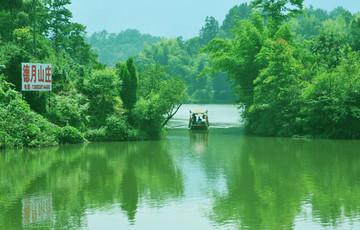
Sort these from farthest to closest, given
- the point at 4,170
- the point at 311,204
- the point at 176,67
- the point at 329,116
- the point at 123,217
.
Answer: the point at 176,67 → the point at 329,116 → the point at 4,170 → the point at 311,204 → the point at 123,217

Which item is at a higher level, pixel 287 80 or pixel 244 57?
pixel 244 57

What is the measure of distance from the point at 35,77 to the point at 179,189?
618 inches

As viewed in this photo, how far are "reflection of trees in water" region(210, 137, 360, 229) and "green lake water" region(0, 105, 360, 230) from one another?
0.08ft

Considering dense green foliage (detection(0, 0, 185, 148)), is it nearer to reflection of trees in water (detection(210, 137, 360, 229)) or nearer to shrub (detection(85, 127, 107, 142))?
shrub (detection(85, 127, 107, 142))

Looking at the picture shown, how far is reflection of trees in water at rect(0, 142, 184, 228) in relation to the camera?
11.5 m

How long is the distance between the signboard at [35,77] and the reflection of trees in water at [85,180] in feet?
14.2

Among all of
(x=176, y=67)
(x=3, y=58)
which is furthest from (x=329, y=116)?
(x=176, y=67)

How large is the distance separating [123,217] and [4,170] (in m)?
8.38

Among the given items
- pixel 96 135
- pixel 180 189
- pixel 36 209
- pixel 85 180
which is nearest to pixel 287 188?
pixel 180 189

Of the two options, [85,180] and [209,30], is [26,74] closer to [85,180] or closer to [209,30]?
[85,180]

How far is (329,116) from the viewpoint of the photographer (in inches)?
1195

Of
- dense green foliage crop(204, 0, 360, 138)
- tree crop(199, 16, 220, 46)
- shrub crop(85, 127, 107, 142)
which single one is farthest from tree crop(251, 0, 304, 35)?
tree crop(199, 16, 220, 46)

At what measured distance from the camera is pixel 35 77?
1053 inches

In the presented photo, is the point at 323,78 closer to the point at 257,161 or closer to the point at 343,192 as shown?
the point at 257,161
